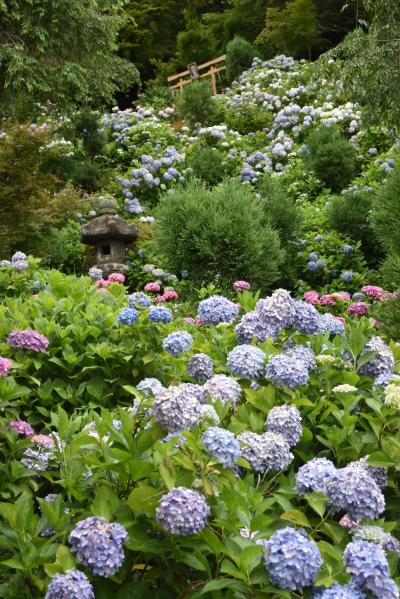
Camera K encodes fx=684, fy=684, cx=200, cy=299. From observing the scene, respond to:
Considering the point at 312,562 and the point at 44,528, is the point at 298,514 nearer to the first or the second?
the point at 312,562

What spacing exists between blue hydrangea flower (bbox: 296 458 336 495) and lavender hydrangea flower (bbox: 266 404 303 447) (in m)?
0.17

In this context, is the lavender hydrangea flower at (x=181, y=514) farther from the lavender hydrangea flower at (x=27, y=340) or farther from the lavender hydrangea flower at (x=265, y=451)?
the lavender hydrangea flower at (x=27, y=340)

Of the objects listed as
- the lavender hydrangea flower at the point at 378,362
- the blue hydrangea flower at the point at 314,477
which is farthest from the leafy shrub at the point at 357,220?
the blue hydrangea flower at the point at 314,477

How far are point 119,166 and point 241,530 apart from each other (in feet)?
36.5

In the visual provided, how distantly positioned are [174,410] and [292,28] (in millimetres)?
18091

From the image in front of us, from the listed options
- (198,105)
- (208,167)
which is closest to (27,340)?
(208,167)

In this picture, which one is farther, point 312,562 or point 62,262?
point 62,262

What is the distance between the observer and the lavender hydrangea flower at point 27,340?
7.75 feet

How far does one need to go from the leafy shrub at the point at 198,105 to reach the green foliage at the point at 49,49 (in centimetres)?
178

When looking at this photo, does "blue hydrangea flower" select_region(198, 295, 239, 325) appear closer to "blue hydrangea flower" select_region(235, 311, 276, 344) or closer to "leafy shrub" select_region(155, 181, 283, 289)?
"blue hydrangea flower" select_region(235, 311, 276, 344)

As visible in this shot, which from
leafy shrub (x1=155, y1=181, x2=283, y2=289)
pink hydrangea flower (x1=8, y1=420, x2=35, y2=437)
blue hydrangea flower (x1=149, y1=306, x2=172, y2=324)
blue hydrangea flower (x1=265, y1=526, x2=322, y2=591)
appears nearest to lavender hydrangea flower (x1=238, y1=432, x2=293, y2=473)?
blue hydrangea flower (x1=265, y1=526, x2=322, y2=591)

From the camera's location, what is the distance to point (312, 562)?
1070mm

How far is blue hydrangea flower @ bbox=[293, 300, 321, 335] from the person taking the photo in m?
2.02

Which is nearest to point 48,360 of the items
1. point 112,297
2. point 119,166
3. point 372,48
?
point 112,297
